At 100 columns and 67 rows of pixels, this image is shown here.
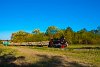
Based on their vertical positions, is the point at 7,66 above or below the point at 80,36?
below

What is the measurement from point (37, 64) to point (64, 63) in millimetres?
1787

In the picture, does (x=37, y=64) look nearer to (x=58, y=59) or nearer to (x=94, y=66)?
(x=58, y=59)

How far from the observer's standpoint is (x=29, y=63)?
764 inches

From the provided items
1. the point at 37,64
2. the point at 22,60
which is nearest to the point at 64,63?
the point at 37,64

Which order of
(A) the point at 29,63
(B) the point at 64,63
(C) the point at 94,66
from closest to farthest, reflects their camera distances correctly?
(C) the point at 94,66
(B) the point at 64,63
(A) the point at 29,63

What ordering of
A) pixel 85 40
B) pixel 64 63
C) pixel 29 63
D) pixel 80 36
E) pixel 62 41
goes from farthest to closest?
1. pixel 80 36
2. pixel 85 40
3. pixel 62 41
4. pixel 29 63
5. pixel 64 63

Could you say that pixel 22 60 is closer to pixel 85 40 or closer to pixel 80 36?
pixel 85 40

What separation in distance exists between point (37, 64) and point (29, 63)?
1016 mm

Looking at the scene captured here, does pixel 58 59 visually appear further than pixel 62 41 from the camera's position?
No

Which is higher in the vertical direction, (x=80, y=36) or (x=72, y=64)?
(x=80, y=36)

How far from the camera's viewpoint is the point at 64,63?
17969mm

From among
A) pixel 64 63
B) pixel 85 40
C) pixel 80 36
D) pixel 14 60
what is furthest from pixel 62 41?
pixel 80 36

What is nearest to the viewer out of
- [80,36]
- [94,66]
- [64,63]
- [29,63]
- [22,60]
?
[94,66]

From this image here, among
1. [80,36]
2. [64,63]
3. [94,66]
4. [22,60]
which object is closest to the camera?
[94,66]
